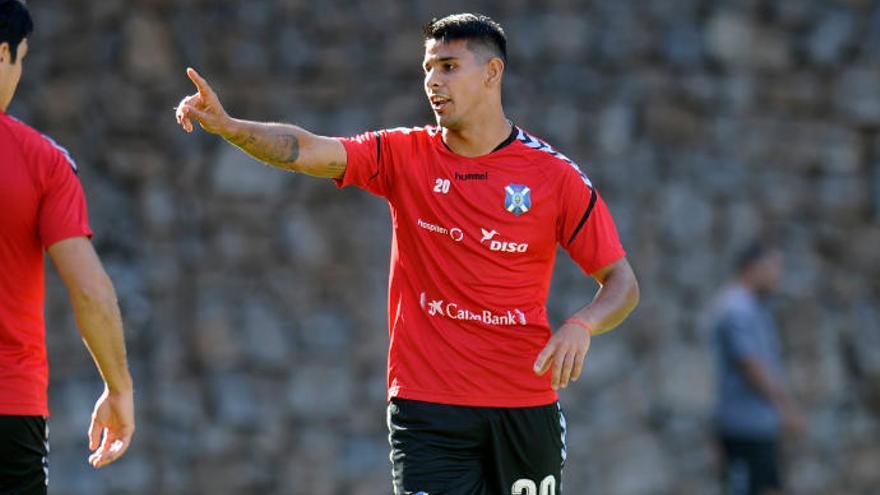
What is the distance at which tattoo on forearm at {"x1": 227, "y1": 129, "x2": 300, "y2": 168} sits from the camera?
6199 mm

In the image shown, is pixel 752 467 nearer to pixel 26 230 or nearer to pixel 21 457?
pixel 21 457

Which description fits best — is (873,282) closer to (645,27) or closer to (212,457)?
(645,27)

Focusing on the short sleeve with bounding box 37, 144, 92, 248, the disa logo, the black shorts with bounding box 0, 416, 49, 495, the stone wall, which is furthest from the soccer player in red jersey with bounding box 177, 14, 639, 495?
the stone wall

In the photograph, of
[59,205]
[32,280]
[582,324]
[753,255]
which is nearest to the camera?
[59,205]

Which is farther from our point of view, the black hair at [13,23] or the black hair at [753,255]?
the black hair at [753,255]

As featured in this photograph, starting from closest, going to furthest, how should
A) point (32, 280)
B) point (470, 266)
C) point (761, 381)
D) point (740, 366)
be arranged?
1. point (32, 280)
2. point (470, 266)
3. point (761, 381)
4. point (740, 366)

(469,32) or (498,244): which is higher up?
(469,32)

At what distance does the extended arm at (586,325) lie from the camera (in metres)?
6.02

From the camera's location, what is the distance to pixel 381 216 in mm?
12562

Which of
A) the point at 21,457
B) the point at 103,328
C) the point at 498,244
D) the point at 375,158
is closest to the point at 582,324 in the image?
the point at 498,244

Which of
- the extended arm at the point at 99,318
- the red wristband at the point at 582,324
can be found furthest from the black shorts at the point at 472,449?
the extended arm at the point at 99,318

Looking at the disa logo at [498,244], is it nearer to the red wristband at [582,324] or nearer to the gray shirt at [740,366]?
the red wristband at [582,324]

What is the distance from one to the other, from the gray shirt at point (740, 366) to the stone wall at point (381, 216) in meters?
1.91

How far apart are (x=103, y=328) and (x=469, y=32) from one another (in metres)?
1.79
